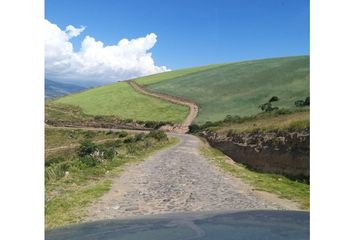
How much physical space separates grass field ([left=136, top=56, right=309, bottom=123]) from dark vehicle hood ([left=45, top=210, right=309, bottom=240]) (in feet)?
136

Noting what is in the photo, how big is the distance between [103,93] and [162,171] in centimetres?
7618

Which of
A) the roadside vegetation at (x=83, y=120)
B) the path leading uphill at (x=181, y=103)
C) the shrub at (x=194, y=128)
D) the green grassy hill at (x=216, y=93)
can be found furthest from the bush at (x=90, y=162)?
the roadside vegetation at (x=83, y=120)

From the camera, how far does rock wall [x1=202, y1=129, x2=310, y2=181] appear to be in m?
19.5

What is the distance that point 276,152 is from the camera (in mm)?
22031

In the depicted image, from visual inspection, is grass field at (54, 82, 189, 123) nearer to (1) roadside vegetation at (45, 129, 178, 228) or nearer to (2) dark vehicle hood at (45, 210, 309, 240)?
(1) roadside vegetation at (45, 129, 178, 228)

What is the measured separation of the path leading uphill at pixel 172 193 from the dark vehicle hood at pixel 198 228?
138 centimetres

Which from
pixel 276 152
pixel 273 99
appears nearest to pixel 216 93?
pixel 273 99

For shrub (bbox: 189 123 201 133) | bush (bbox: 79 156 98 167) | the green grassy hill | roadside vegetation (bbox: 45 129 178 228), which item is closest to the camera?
roadside vegetation (bbox: 45 129 178 228)

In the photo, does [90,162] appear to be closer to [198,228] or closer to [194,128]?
[198,228]

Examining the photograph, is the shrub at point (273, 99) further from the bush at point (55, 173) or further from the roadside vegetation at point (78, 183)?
the bush at point (55, 173)

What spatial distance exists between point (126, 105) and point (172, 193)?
62625mm

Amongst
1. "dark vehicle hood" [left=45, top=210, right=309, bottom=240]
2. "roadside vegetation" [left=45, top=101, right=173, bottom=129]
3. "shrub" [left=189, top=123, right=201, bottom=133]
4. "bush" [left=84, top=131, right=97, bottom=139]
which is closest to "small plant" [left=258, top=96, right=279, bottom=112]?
"shrub" [left=189, top=123, right=201, bottom=133]
